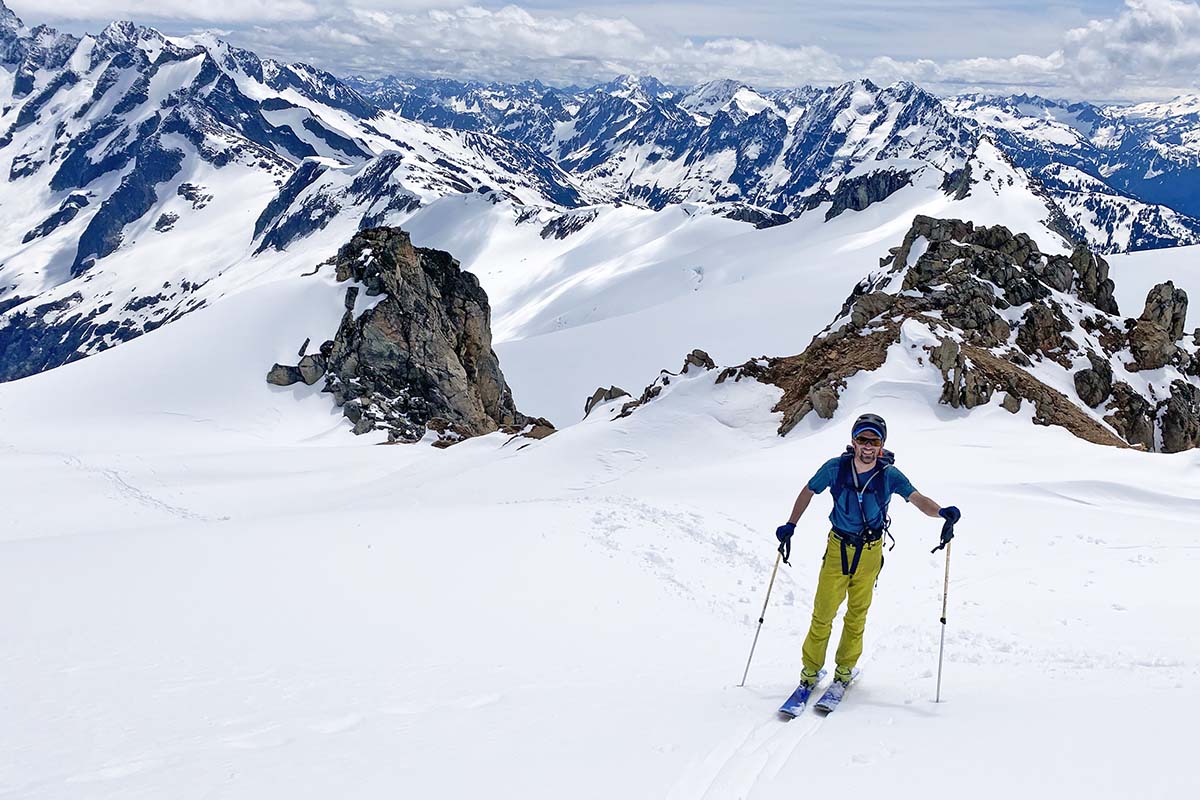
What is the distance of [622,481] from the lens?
25422mm

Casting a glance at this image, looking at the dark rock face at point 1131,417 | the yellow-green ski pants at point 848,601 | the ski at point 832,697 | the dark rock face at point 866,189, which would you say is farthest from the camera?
the dark rock face at point 866,189

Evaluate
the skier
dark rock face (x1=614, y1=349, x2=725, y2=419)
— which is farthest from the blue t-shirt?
dark rock face (x1=614, y1=349, x2=725, y2=419)

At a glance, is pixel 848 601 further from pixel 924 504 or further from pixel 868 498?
pixel 924 504

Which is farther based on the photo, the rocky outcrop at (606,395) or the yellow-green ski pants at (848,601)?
the rocky outcrop at (606,395)

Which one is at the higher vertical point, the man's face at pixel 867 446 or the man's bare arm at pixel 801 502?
the man's face at pixel 867 446

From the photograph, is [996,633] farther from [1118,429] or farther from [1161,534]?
[1118,429]

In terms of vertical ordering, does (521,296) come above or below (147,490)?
above

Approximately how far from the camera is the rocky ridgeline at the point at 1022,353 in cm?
2820

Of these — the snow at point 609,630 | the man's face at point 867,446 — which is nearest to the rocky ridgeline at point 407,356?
the snow at point 609,630

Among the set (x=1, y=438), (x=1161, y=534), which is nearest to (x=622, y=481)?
(x=1161, y=534)

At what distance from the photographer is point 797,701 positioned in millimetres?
7352

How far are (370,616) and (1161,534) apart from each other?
14369mm

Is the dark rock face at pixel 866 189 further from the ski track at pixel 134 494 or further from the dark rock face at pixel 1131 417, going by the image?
the ski track at pixel 134 494

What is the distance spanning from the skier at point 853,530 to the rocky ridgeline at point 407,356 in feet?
130
